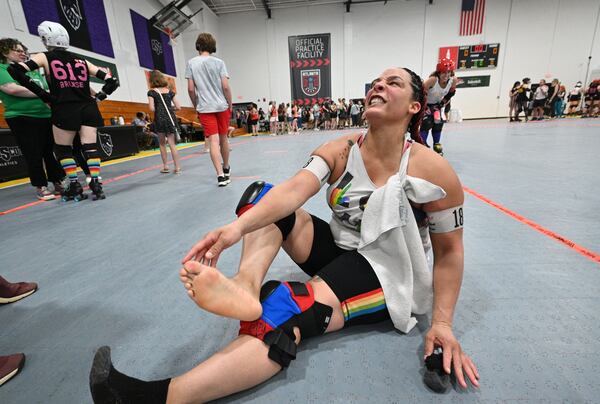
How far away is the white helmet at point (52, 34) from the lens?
88.4 inches

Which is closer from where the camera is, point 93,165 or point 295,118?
point 93,165

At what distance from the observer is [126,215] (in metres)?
2.24

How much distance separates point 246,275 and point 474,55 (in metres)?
16.4

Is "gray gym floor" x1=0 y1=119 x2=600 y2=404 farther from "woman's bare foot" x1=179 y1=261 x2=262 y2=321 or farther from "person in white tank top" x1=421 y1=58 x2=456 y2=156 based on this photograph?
"person in white tank top" x1=421 y1=58 x2=456 y2=156

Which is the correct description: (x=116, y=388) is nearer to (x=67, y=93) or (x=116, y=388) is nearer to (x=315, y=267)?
(x=315, y=267)

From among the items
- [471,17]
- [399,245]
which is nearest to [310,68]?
[471,17]

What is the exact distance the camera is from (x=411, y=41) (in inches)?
528

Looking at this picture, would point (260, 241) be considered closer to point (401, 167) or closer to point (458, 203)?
point (401, 167)

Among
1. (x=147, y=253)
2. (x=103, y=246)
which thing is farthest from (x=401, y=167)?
(x=103, y=246)

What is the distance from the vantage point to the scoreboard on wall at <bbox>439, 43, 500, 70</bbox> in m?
13.0

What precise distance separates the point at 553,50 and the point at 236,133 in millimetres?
14841

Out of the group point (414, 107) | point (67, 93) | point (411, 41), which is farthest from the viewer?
point (411, 41)

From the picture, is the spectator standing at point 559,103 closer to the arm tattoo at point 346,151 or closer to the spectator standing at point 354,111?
the spectator standing at point 354,111

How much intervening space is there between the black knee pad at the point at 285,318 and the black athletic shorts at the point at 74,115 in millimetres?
2708
